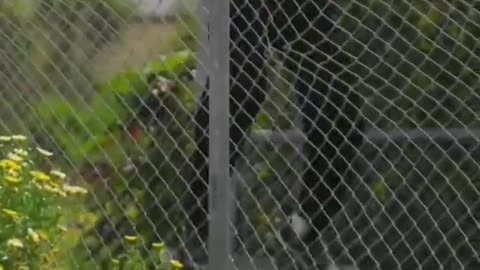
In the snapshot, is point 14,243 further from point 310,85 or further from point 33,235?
point 310,85

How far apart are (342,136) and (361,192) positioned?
0.21 m

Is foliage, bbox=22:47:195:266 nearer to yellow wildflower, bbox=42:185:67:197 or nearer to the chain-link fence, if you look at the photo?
the chain-link fence

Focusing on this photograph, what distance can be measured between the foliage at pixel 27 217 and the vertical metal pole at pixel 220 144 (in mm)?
505

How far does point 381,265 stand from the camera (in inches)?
153

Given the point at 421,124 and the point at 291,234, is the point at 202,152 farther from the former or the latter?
the point at 421,124

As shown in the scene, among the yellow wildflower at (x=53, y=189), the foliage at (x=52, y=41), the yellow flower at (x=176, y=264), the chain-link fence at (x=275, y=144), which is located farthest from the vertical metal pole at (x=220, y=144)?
the foliage at (x=52, y=41)

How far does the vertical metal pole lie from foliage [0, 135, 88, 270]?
51 cm

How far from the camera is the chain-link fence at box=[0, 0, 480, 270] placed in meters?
3.71

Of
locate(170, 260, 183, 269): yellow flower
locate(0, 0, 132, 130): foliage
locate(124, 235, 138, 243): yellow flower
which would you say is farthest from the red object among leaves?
locate(170, 260, 183, 269): yellow flower

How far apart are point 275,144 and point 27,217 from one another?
0.97 meters

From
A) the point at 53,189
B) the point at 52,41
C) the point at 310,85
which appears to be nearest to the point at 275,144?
the point at 310,85

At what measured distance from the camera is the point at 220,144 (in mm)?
3686

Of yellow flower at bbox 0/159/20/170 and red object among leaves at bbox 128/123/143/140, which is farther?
red object among leaves at bbox 128/123/143/140

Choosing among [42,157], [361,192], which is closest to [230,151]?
[361,192]
